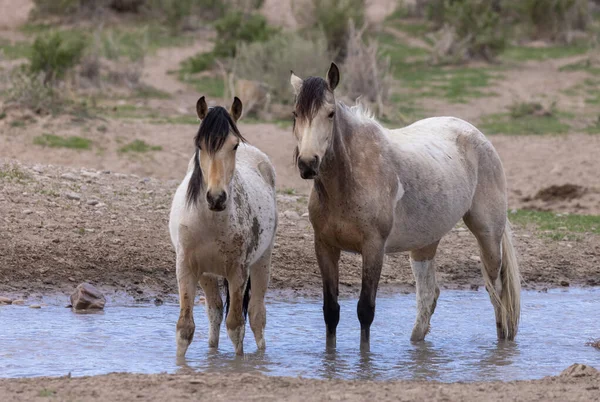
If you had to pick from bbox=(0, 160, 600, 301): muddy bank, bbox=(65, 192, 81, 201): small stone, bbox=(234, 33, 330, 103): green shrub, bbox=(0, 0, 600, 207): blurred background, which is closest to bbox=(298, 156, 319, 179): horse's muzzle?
bbox=(0, 160, 600, 301): muddy bank

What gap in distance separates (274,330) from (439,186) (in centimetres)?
161

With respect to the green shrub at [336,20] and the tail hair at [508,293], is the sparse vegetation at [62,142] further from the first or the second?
the green shrub at [336,20]

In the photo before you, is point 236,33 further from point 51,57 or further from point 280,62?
point 51,57

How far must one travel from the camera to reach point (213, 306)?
6660 millimetres

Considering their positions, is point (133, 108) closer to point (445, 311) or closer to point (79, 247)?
point (79, 247)

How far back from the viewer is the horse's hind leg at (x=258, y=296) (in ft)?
22.2

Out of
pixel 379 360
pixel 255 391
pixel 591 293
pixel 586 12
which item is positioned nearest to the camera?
pixel 255 391

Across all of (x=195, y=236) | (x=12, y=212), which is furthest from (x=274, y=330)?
(x=12, y=212)

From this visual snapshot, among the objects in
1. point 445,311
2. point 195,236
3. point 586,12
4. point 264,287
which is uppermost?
point 586,12

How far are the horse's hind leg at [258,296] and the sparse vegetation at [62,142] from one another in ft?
23.0

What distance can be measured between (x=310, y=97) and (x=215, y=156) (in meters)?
0.80

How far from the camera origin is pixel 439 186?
23.2 feet

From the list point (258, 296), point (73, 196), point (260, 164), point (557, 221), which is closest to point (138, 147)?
point (73, 196)

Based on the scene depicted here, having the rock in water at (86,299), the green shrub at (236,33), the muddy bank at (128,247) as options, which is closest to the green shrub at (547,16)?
the green shrub at (236,33)
